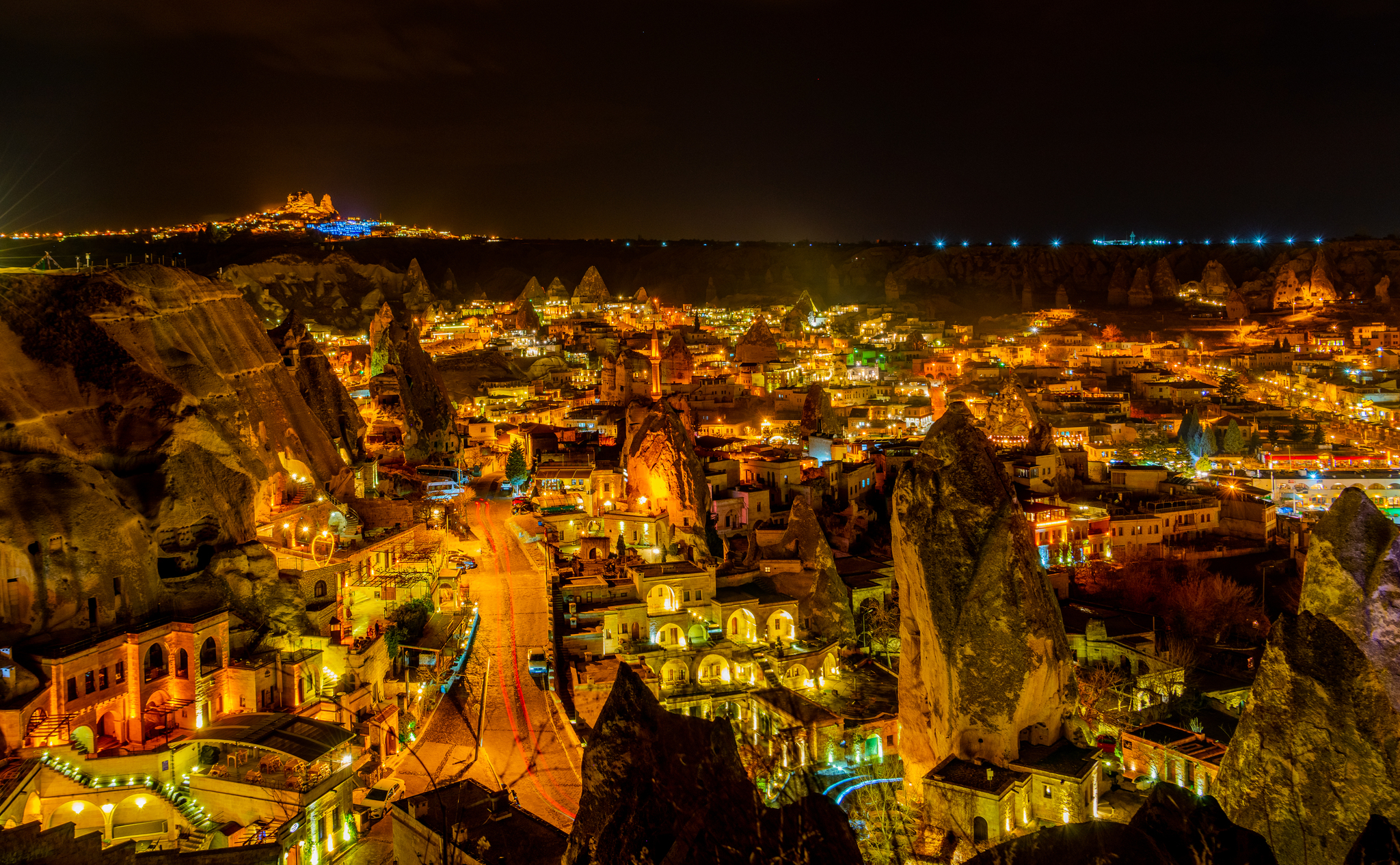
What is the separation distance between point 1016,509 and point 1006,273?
329 ft

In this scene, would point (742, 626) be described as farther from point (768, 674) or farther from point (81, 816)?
point (81, 816)

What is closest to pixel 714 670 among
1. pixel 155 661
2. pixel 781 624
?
pixel 781 624

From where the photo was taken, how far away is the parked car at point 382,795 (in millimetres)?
20812

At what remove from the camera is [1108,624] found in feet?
100

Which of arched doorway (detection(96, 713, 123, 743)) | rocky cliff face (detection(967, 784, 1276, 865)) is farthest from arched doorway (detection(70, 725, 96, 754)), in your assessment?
rocky cliff face (detection(967, 784, 1276, 865))

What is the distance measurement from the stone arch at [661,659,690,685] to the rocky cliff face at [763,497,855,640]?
168 inches

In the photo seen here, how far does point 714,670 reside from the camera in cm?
2759

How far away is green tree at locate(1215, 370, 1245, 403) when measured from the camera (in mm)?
62656

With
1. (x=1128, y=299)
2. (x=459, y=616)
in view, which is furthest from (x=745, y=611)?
(x=1128, y=299)

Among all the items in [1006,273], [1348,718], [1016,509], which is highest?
[1006,273]

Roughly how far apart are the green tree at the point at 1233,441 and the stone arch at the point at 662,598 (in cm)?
3540

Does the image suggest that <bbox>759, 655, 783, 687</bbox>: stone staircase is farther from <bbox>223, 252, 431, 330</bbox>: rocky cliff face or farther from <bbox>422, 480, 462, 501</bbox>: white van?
<bbox>223, 252, 431, 330</bbox>: rocky cliff face

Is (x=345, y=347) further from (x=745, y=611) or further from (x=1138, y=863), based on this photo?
(x=1138, y=863)

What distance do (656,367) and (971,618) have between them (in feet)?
138
